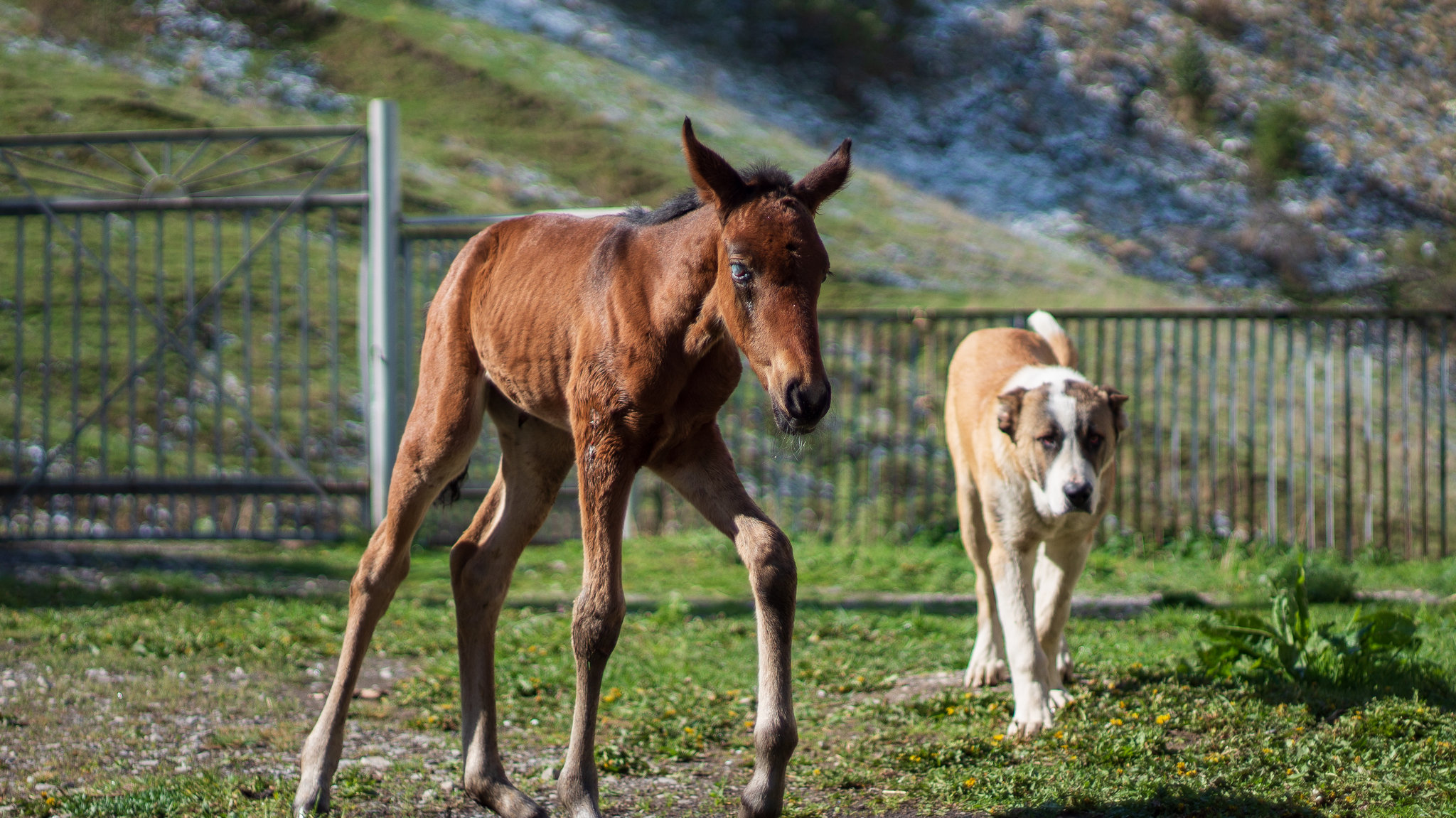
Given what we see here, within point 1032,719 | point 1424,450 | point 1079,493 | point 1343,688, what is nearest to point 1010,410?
point 1079,493

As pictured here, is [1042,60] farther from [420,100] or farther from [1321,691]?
[1321,691]

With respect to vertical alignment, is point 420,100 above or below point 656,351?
above

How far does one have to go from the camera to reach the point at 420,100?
2953 cm

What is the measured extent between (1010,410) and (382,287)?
24.2ft

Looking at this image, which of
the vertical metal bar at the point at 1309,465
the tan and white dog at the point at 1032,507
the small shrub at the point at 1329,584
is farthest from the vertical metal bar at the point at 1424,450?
the tan and white dog at the point at 1032,507

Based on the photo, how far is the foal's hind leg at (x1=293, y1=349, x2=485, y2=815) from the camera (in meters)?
3.80

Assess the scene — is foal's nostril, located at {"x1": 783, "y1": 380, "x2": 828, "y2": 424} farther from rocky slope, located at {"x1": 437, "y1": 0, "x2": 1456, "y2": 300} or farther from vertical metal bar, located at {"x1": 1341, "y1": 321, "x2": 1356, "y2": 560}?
rocky slope, located at {"x1": 437, "y1": 0, "x2": 1456, "y2": 300}

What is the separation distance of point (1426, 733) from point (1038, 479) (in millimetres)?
1684

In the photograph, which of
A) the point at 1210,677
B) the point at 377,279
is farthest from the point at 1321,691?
the point at 377,279

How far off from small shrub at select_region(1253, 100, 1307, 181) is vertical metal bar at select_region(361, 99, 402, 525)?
101 ft

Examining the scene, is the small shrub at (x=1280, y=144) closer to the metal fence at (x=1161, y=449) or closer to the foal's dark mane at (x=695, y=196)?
the metal fence at (x=1161, y=449)

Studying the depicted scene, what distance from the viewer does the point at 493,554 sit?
3.93 meters

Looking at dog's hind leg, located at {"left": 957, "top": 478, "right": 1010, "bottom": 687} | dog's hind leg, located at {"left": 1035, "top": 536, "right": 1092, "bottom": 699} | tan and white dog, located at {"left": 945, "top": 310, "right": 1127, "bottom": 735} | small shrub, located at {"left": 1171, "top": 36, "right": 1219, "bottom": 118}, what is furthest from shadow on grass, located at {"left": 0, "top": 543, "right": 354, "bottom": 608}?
small shrub, located at {"left": 1171, "top": 36, "right": 1219, "bottom": 118}

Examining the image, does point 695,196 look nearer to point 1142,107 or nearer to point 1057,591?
point 1057,591
